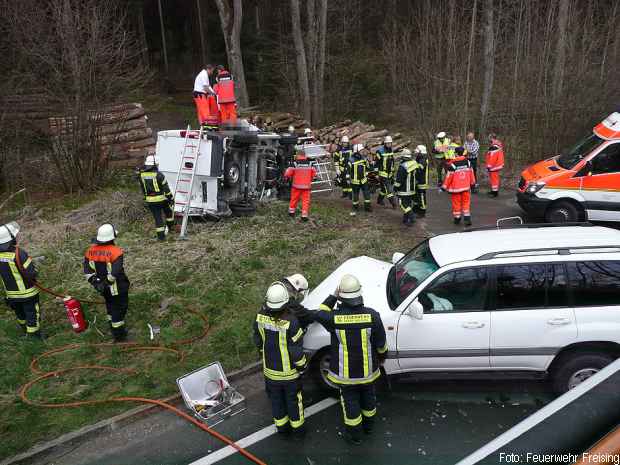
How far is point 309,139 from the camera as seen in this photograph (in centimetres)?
1717

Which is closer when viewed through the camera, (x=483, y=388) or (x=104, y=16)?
(x=483, y=388)

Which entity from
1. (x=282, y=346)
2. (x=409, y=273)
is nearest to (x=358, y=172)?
(x=409, y=273)

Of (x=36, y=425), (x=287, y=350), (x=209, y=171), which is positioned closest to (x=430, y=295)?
(x=287, y=350)

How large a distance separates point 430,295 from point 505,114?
14.2 meters

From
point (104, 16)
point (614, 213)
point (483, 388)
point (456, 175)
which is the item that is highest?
point (104, 16)

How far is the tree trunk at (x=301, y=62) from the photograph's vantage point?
872 inches

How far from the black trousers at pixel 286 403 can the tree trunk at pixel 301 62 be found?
780 inches

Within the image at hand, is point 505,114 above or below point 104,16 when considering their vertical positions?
below

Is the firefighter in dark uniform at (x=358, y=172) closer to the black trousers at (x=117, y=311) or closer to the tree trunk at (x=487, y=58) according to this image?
the tree trunk at (x=487, y=58)

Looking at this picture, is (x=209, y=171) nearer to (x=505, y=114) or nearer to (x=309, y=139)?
(x=309, y=139)

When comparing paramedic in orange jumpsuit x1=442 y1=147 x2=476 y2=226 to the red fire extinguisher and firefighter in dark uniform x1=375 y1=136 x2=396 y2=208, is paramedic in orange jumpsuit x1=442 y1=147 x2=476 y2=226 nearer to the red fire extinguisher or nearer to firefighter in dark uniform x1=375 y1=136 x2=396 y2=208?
firefighter in dark uniform x1=375 y1=136 x2=396 y2=208

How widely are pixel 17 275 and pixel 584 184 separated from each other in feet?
32.8

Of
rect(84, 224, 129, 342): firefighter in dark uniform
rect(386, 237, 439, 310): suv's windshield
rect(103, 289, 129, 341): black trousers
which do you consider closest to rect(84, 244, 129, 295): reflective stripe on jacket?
rect(84, 224, 129, 342): firefighter in dark uniform

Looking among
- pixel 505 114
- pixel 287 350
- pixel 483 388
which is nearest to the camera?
pixel 287 350
